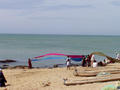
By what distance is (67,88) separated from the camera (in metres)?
11.6

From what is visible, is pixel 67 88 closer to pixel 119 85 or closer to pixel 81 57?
pixel 119 85

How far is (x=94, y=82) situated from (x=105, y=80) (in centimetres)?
62

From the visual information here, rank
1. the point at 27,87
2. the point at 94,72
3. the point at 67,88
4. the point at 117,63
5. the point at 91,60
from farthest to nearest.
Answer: the point at 117,63 → the point at 91,60 → the point at 94,72 → the point at 27,87 → the point at 67,88

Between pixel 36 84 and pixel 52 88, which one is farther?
pixel 36 84

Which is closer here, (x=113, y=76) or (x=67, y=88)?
(x=67, y=88)

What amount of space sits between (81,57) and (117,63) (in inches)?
144

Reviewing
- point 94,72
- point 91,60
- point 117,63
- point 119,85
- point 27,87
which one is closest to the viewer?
point 119,85

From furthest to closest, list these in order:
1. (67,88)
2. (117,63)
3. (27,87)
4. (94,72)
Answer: (117,63)
(94,72)
(27,87)
(67,88)

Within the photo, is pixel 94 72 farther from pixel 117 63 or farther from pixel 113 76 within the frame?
pixel 117 63

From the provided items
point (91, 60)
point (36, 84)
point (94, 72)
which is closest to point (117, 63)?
point (91, 60)

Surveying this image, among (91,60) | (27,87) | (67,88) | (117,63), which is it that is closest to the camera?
(67,88)

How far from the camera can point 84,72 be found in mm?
14859

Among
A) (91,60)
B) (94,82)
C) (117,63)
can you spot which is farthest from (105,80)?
(117,63)

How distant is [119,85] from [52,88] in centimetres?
387
